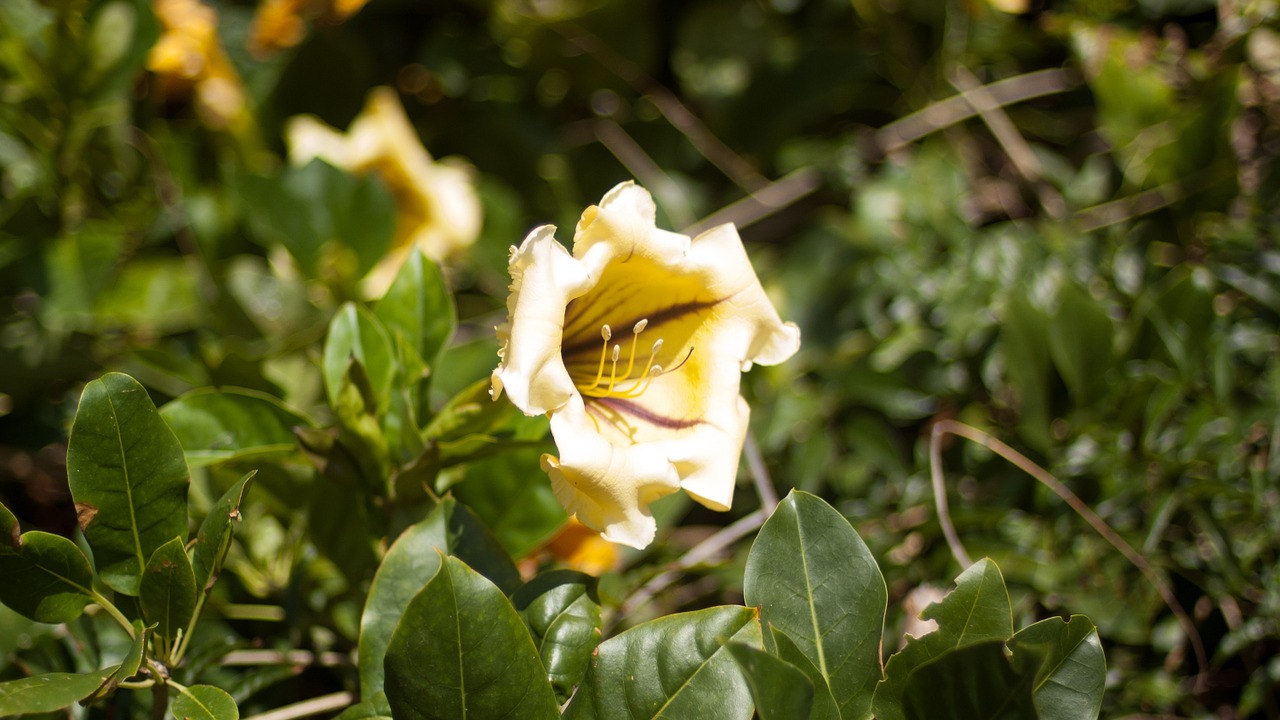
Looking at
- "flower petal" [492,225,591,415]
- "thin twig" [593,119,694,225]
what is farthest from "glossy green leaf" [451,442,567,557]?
"thin twig" [593,119,694,225]

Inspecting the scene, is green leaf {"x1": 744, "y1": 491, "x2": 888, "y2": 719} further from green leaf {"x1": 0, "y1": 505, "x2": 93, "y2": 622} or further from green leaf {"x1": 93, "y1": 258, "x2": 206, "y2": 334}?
green leaf {"x1": 93, "y1": 258, "x2": 206, "y2": 334}

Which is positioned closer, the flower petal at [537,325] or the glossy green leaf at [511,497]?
the flower petal at [537,325]

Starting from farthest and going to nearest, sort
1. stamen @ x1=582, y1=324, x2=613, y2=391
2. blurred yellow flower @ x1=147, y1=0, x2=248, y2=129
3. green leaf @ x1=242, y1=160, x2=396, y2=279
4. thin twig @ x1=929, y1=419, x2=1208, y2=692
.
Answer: blurred yellow flower @ x1=147, y1=0, x2=248, y2=129 < green leaf @ x1=242, y1=160, x2=396, y2=279 < thin twig @ x1=929, y1=419, x2=1208, y2=692 < stamen @ x1=582, y1=324, x2=613, y2=391

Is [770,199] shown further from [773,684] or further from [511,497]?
[773,684]

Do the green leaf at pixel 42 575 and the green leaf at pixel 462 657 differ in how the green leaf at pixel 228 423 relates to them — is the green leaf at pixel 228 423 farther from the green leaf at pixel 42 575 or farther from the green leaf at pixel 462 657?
the green leaf at pixel 462 657

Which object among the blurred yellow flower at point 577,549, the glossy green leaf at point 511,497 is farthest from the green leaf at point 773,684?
the blurred yellow flower at point 577,549

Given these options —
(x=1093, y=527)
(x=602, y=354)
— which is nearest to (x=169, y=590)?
(x=602, y=354)

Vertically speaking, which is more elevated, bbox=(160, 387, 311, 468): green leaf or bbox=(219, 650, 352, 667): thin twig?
bbox=(160, 387, 311, 468): green leaf
